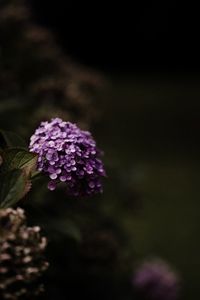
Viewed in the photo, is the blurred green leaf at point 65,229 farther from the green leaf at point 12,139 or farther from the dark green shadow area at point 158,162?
the dark green shadow area at point 158,162

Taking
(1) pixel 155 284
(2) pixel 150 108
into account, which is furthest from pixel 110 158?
(2) pixel 150 108

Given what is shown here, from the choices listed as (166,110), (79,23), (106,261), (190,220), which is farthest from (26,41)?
(79,23)

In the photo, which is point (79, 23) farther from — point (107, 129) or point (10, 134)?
point (10, 134)

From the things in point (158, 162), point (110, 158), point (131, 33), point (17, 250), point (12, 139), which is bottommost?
point (17, 250)

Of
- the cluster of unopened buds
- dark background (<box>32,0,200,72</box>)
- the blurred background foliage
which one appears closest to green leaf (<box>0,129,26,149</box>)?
the blurred background foliage

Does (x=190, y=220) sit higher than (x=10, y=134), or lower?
higher

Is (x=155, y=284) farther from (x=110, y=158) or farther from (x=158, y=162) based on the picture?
(x=158, y=162)

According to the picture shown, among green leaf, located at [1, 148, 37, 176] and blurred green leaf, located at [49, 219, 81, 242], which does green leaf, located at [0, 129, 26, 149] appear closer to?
green leaf, located at [1, 148, 37, 176]
